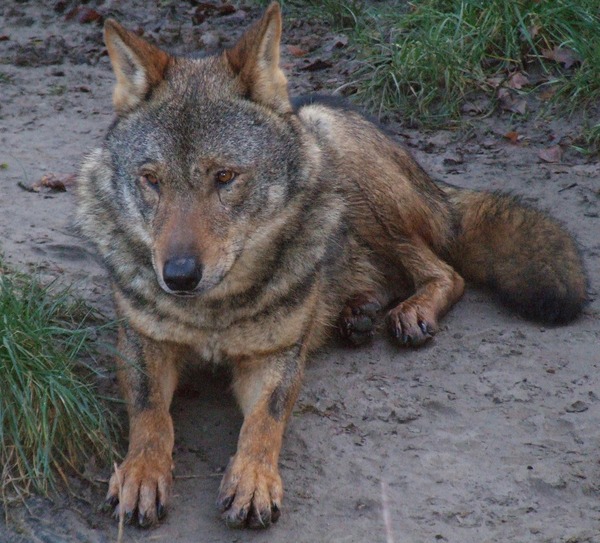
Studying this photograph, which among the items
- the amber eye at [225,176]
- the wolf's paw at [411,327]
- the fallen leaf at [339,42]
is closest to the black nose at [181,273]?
the amber eye at [225,176]

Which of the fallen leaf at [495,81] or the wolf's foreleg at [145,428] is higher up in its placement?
the wolf's foreleg at [145,428]

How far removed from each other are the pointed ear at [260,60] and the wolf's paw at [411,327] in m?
1.40

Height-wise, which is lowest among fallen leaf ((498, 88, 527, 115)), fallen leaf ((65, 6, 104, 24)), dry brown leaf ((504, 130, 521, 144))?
fallen leaf ((65, 6, 104, 24))

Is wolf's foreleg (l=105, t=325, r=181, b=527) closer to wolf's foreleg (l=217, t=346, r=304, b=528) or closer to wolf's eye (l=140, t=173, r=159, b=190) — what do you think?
wolf's foreleg (l=217, t=346, r=304, b=528)

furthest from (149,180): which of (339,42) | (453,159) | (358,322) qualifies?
(339,42)

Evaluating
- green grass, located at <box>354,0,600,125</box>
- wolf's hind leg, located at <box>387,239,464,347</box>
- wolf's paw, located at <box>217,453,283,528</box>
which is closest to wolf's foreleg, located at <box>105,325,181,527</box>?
wolf's paw, located at <box>217,453,283,528</box>

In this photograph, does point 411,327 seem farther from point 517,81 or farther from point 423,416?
point 517,81

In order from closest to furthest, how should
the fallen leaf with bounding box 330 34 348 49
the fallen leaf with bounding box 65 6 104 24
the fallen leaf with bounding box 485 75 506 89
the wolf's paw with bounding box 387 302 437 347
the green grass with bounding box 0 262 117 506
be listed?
the green grass with bounding box 0 262 117 506
the wolf's paw with bounding box 387 302 437 347
the fallen leaf with bounding box 485 75 506 89
the fallen leaf with bounding box 330 34 348 49
the fallen leaf with bounding box 65 6 104 24

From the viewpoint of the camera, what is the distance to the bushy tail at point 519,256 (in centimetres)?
501

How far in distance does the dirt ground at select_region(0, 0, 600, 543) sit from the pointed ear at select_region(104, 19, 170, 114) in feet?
3.20

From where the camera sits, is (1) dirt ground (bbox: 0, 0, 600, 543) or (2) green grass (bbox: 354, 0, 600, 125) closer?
(1) dirt ground (bbox: 0, 0, 600, 543)

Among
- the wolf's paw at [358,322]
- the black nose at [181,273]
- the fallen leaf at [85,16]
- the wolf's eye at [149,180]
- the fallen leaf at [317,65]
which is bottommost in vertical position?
the fallen leaf at [85,16]

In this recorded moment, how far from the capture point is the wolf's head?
3654mm

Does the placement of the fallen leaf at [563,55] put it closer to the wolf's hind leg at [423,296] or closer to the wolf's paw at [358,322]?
the wolf's hind leg at [423,296]
